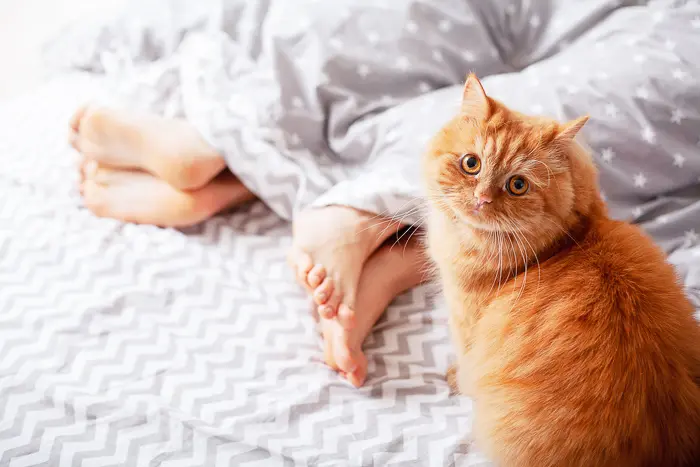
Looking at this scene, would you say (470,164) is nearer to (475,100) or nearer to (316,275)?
(475,100)

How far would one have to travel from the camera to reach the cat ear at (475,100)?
813mm

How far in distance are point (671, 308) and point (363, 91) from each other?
Result: 2.45 ft

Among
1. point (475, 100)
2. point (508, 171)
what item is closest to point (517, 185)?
point (508, 171)

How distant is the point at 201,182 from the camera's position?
1206mm

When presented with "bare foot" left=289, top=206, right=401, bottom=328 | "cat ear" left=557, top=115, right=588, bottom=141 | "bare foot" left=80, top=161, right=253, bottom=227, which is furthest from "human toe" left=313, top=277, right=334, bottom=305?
"cat ear" left=557, top=115, right=588, bottom=141

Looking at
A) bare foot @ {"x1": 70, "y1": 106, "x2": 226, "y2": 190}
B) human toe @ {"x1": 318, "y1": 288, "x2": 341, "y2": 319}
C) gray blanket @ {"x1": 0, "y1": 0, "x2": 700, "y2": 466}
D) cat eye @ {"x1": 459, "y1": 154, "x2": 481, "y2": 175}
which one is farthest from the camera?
bare foot @ {"x1": 70, "y1": 106, "x2": 226, "y2": 190}

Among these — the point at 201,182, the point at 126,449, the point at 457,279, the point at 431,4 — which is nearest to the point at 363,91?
the point at 431,4

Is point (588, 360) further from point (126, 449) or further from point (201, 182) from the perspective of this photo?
point (201, 182)

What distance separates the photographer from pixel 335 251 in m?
1.08

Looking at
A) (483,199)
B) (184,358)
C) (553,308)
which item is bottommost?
(184,358)

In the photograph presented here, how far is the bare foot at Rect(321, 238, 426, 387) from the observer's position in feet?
3.31

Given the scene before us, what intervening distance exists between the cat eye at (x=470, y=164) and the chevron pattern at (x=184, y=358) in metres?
0.37

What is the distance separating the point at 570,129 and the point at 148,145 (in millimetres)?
858

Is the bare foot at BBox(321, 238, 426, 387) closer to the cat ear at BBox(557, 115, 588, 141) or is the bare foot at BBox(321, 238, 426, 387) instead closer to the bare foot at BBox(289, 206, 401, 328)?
the bare foot at BBox(289, 206, 401, 328)
